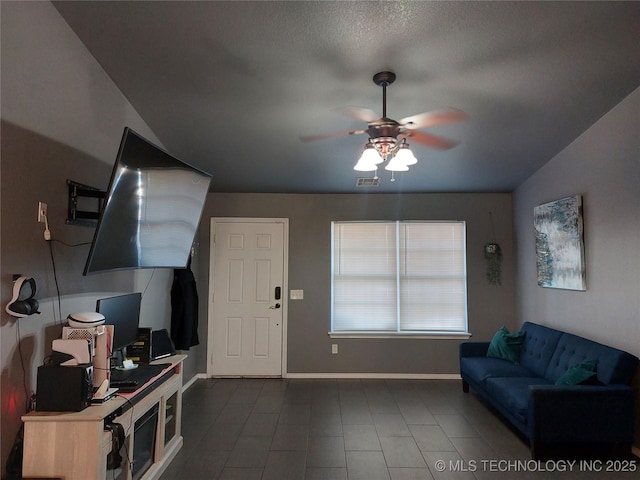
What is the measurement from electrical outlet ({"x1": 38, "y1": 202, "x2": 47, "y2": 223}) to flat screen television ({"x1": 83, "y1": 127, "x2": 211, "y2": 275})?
13.5 inches

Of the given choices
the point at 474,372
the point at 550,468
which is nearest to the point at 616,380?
the point at 550,468

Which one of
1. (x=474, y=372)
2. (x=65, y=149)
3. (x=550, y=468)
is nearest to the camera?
(x=65, y=149)

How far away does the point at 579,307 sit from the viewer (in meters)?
3.61

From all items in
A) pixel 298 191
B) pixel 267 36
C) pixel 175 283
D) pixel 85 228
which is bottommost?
pixel 175 283

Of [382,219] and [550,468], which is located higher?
[382,219]

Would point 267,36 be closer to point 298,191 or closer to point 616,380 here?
point 298,191

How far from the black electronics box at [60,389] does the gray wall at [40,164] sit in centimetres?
11

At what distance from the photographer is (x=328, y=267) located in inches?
202

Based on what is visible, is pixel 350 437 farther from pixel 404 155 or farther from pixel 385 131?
pixel 385 131

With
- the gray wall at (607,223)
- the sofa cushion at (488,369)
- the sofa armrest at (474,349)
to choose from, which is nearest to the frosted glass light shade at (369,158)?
the gray wall at (607,223)

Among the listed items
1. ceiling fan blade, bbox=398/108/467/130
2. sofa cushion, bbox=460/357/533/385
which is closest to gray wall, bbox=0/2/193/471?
ceiling fan blade, bbox=398/108/467/130

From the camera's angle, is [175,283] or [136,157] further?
[175,283]

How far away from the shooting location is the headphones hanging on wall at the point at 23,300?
1.80 metres

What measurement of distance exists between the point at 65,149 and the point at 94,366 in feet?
4.13
